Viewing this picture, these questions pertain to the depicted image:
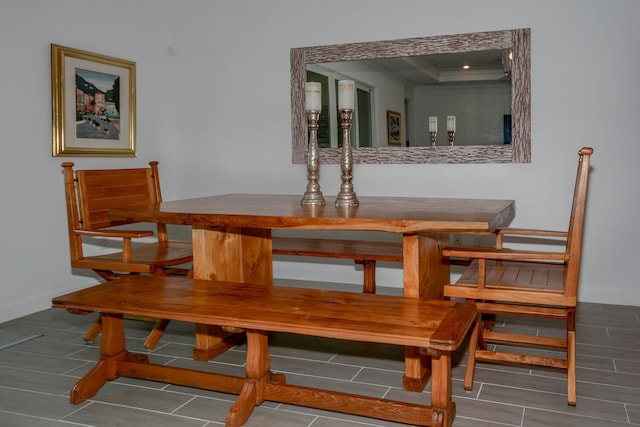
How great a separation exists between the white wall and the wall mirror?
83 mm

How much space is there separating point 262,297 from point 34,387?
114 cm

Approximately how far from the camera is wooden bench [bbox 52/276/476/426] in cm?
214

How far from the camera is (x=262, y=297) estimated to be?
8.45 ft

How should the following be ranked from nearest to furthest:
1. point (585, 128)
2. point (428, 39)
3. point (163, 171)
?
point (585, 128) < point (428, 39) < point (163, 171)

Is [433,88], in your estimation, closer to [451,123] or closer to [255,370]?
[451,123]

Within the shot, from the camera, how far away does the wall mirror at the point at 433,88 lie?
4223 mm

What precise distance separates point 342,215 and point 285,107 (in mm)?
2438

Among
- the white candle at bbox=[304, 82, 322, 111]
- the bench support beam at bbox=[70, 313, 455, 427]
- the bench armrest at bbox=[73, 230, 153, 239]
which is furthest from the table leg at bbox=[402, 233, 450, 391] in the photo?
the bench armrest at bbox=[73, 230, 153, 239]

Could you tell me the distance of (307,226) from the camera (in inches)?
101

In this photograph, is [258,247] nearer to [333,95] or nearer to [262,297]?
[262,297]

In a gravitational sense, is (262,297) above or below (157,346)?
above

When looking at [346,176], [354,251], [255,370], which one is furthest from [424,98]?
[255,370]

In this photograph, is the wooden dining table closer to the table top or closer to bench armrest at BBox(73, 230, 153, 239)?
the table top

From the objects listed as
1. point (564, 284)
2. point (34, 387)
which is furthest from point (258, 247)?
point (564, 284)
